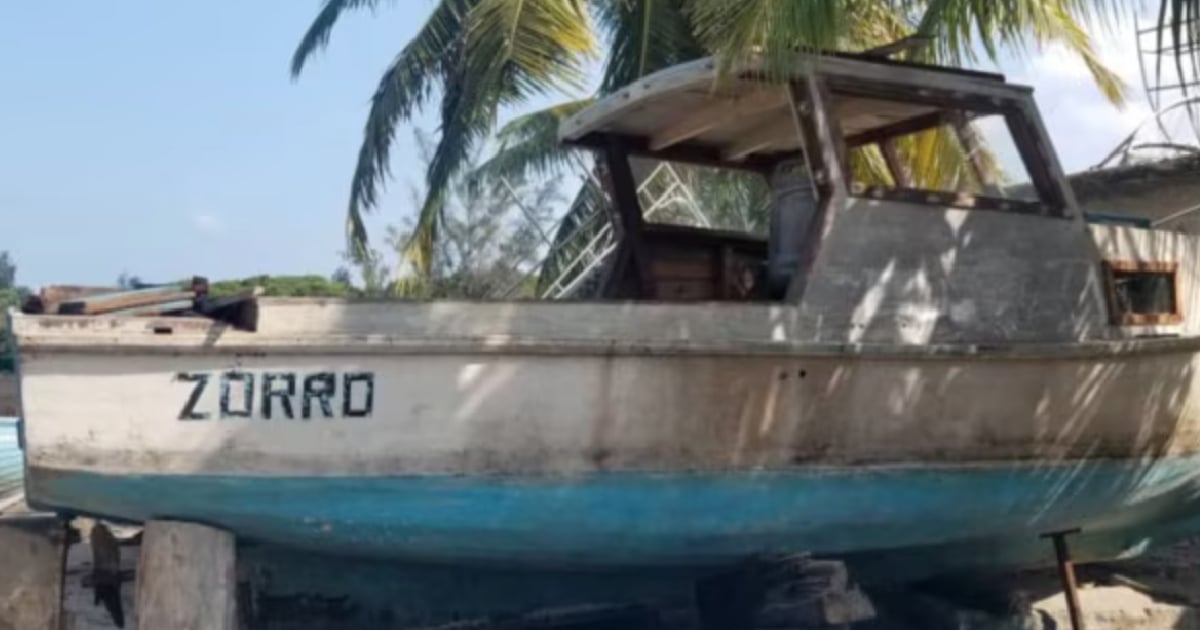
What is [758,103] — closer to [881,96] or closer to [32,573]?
[881,96]

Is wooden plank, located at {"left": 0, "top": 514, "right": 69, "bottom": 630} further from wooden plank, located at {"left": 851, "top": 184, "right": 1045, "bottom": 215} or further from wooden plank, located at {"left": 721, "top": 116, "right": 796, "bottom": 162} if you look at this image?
wooden plank, located at {"left": 721, "top": 116, "right": 796, "bottom": 162}

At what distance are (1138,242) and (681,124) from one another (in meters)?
2.18

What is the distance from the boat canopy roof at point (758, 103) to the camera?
207 inches

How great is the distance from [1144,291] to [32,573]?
477cm

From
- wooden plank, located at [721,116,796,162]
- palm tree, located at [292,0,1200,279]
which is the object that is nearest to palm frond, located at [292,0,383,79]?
palm tree, located at [292,0,1200,279]

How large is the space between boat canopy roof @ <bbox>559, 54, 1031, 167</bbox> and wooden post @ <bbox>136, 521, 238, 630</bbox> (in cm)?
268

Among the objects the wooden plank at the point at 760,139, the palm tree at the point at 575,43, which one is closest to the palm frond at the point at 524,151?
the palm tree at the point at 575,43

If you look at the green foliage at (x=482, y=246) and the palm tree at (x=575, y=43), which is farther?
the green foliage at (x=482, y=246)

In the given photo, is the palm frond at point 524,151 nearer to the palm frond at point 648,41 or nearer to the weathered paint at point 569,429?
the palm frond at point 648,41

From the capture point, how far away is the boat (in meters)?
4.21

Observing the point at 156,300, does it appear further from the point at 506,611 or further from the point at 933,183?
the point at 933,183

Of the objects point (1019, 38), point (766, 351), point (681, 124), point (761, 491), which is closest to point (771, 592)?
point (761, 491)

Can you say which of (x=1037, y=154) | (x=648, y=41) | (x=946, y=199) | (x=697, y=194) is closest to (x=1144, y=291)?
(x=1037, y=154)

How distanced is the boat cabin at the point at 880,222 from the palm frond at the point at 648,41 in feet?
9.07
